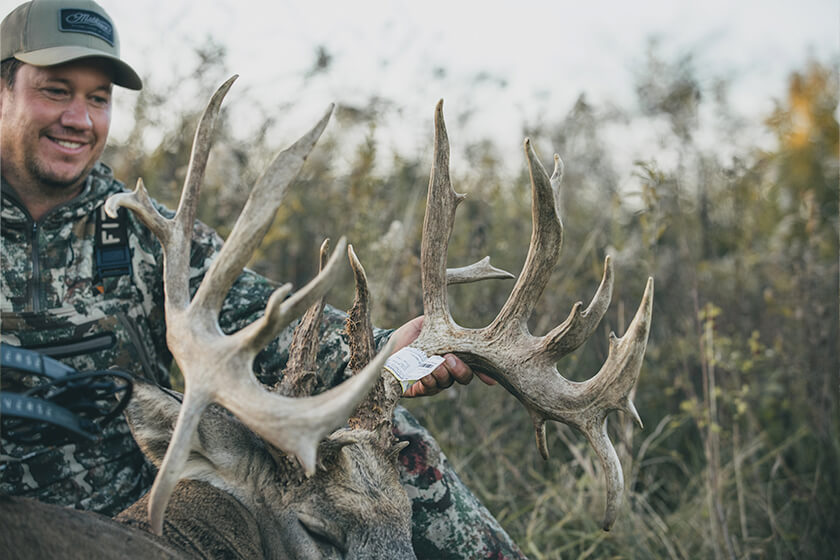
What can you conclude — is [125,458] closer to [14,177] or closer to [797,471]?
[14,177]

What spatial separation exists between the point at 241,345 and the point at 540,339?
1.28 meters

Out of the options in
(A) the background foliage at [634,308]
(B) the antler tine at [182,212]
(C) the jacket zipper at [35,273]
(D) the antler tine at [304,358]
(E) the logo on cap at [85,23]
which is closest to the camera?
(B) the antler tine at [182,212]

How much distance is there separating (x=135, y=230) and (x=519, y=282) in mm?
1809

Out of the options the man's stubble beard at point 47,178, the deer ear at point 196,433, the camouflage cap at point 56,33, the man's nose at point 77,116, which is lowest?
the deer ear at point 196,433

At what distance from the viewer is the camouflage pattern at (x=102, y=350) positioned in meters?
3.05

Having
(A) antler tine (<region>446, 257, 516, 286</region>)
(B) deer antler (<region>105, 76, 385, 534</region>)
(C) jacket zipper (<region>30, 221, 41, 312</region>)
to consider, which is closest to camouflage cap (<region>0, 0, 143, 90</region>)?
(C) jacket zipper (<region>30, 221, 41, 312</region>)

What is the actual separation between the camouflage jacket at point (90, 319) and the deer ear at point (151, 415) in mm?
737

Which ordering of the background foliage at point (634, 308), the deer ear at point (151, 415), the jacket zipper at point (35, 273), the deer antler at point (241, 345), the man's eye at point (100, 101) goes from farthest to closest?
1. the background foliage at point (634, 308)
2. the man's eye at point (100, 101)
3. the jacket zipper at point (35, 273)
4. the deer ear at point (151, 415)
5. the deer antler at point (241, 345)

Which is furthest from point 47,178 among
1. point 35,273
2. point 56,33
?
point 56,33

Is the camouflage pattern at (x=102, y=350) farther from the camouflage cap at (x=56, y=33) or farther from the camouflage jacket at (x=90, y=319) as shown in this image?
the camouflage cap at (x=56, y=33)

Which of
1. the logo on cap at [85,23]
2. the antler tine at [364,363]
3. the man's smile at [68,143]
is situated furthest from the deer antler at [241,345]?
the logo on cap at [85,23]

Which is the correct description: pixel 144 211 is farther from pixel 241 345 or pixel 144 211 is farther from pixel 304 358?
pixel 304 358

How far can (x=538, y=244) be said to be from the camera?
2848 millimetres

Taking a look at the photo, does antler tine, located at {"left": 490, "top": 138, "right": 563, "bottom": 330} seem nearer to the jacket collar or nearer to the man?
the man
